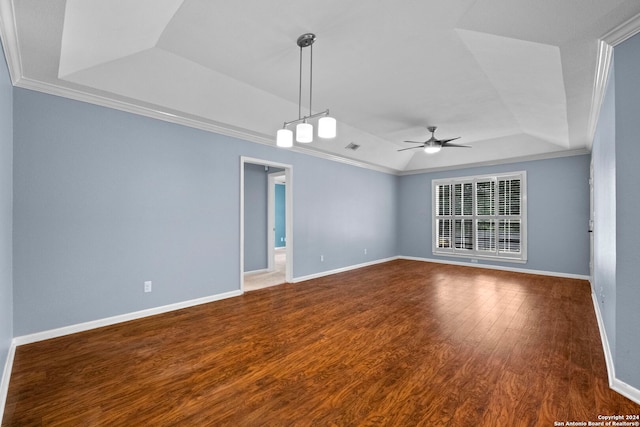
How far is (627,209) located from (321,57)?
2764 millimetres

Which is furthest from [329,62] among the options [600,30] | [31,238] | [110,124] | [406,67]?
[31,238]

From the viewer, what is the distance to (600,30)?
2080 mm

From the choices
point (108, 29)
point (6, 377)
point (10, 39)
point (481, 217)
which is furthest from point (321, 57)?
point (481, 217)

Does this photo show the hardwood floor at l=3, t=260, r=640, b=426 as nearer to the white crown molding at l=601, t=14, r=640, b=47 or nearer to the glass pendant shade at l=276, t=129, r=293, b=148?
the glass pendant shade at l=276, t=129, r=293, b=148

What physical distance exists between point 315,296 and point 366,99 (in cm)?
299

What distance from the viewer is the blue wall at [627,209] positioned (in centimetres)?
199

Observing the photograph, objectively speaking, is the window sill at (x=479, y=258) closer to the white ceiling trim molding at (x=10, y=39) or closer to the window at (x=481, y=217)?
the window at (x=481, y=217)

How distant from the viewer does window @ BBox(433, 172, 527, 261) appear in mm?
6594

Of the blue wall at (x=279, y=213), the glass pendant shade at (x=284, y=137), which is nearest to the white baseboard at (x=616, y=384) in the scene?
the glass pendant shade at (x=284, y=137)

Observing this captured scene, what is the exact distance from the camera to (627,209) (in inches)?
80.5

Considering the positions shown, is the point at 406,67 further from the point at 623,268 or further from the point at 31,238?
the point at 31,238

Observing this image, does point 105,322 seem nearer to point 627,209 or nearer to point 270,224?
point 270,224

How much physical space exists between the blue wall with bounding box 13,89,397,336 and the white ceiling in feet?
1.01

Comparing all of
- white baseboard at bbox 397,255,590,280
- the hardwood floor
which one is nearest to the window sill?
white baseboard at bbox 397,255,590,280
